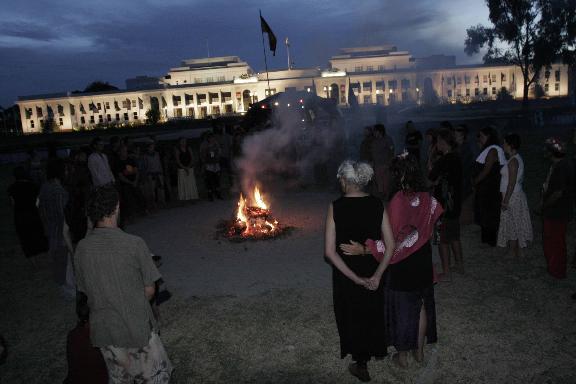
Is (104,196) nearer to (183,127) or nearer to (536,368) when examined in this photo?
(536,368)

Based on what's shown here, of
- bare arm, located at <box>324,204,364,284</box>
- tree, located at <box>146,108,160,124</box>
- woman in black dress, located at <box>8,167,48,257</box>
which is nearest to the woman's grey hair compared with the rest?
bare arm, located at <box>324,204,364,284</box>

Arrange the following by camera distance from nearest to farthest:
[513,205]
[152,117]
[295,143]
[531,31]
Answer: [513,205] → [295,143] → [531,31] → [152,117]

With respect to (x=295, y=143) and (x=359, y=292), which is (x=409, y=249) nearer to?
(x=359, y=292)

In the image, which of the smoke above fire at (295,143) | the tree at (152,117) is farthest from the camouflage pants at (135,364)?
the tree at (152,117)

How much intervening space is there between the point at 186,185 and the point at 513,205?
8461mm

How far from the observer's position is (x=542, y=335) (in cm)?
412

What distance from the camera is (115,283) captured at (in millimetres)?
2637

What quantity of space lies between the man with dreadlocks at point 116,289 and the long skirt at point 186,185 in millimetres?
9128

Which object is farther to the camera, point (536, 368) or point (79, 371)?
point (536, 368)

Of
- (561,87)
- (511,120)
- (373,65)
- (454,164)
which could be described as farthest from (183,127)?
(561,87)

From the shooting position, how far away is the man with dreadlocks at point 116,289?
2.62 metres

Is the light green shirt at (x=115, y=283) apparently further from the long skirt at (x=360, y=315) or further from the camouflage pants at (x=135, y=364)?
the long skirt at (x=360, y=315)

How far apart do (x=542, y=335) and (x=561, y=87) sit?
109311 mm

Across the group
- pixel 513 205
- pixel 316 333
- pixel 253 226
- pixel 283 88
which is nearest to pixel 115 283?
pixel 316 333
